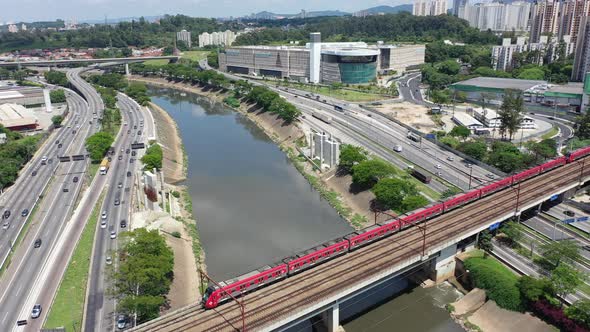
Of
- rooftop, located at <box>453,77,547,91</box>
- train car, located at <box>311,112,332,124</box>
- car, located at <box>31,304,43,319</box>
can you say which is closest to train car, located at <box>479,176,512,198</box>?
car, located at <box>31,304,43,319</box>

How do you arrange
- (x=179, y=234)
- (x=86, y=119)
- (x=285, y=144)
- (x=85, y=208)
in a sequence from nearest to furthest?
(x=179, y=234) < (x=85, y=208) < (x=285, y=144) < (x=86, y=119)

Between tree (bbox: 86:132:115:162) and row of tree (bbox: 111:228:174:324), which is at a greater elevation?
tree (bbox: 86:132:115:162)

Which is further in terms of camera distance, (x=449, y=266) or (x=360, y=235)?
(x=449, y=266)

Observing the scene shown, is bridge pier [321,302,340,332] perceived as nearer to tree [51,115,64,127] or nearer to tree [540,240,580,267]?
tree [540,240,580,267]

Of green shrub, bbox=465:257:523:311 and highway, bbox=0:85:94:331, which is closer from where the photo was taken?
green shrub, bbox=465:257:523:311

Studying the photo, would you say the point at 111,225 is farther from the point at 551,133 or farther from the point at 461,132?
the point at 551,133

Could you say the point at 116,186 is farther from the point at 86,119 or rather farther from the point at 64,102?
the point at 64,102

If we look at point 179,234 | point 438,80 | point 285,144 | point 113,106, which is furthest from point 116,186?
point 438,80

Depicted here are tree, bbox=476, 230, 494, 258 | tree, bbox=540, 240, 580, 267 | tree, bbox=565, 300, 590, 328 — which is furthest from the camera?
tree, bbox=476, 230, 494, 258
